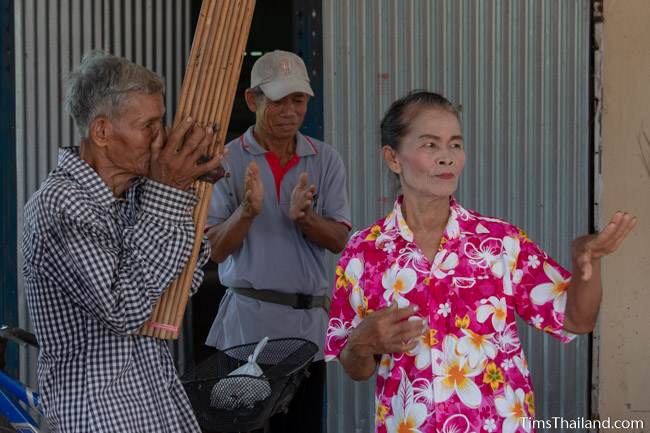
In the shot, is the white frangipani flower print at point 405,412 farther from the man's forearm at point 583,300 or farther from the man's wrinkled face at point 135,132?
the man's wrinkled face at point 135,132

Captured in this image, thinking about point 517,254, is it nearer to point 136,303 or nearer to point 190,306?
point 136,303

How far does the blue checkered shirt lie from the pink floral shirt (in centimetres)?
56

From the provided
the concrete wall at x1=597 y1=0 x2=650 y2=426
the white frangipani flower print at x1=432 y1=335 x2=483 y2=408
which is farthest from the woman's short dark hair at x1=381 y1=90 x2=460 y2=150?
the concrete wall at x1=597 y1=0 x2=650 y2=426

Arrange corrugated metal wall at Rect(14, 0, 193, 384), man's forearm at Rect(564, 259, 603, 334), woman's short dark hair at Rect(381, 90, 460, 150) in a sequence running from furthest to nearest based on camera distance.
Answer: corrugated metal wall at Rect(14, 0, 193, 384)
woman's short dark hair at Rect(381, 90, 460, 150)
man's forearm at Rect(564, 259, 603, 334)

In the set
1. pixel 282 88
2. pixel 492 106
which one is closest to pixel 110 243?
pixel 282 88

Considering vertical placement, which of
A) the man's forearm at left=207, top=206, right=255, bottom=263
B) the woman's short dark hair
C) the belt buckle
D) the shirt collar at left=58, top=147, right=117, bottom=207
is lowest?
the belt buckle

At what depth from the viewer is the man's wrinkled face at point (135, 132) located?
2113 millimetres

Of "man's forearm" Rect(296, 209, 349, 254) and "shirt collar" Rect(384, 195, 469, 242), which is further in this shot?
"man's forearm" Rect(296, 209, 349, 254)

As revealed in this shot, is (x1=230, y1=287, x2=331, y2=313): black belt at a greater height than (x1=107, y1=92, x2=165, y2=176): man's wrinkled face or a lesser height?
lesser

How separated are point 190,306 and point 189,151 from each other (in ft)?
8.25

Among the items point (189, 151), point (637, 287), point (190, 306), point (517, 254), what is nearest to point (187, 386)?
point (189, 151)

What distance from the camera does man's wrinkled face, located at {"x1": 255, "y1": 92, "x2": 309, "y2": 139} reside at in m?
3.46

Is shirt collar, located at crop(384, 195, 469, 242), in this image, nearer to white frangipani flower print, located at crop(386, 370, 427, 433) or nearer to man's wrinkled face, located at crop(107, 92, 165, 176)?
white frangipani flower print, located at crop(386, 370, 427, 433)

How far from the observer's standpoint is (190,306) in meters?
4.53
